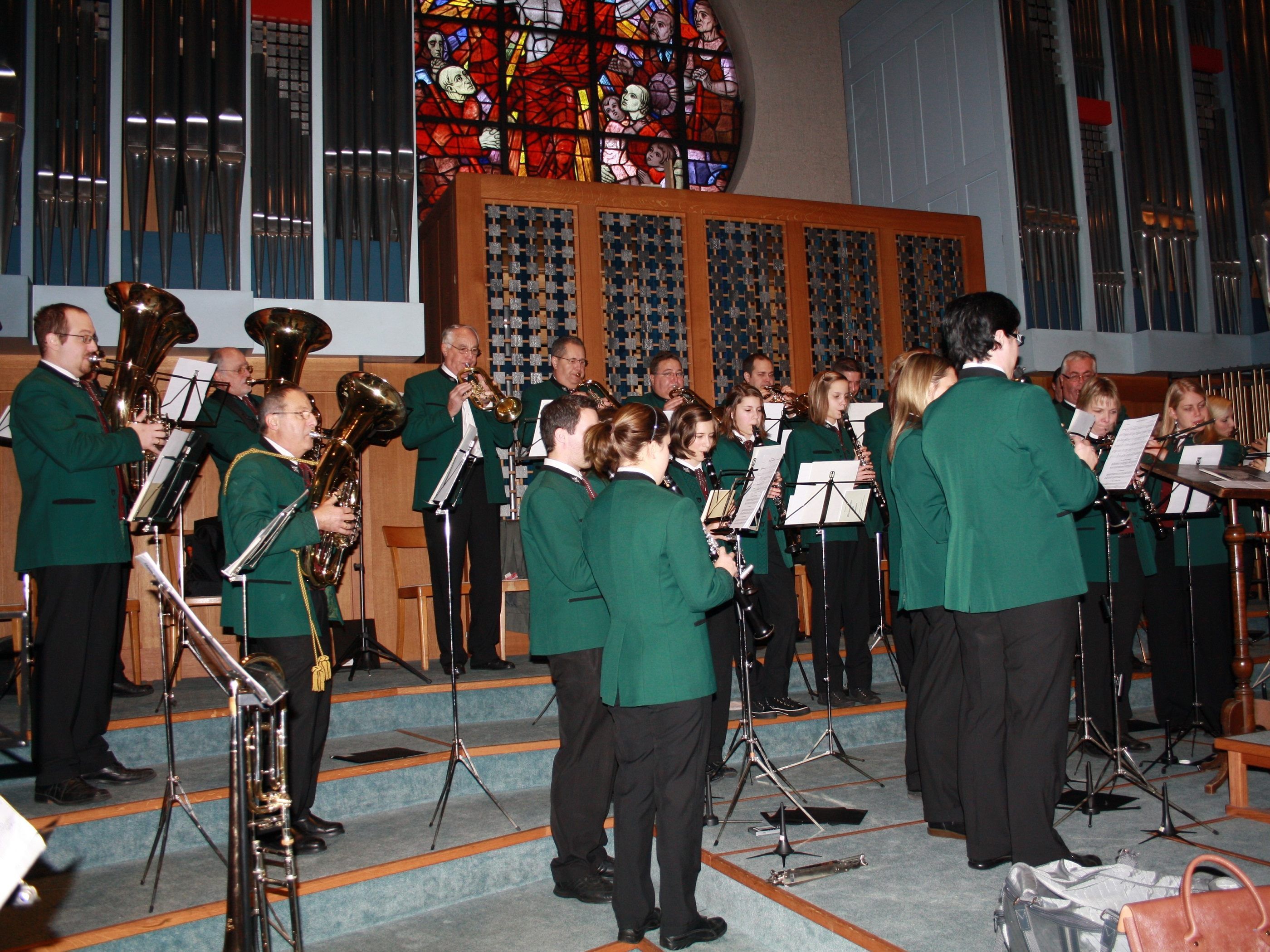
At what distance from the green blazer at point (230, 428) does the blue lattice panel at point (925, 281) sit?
5.16 metres

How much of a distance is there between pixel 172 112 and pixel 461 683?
4.37 metres

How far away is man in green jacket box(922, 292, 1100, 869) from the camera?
303cm

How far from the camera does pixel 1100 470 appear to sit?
14.4ft

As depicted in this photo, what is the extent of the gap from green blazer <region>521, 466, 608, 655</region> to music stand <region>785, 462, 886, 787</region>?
1.53 m

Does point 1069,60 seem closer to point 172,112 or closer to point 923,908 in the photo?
point 172,112

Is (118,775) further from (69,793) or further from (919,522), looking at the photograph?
(919,522)

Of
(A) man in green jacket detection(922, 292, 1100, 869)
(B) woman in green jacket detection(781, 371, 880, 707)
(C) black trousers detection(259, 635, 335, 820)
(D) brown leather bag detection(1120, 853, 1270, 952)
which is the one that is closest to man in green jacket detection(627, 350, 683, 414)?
(B) woman in green jacket detection(781, 371, 880, 707)

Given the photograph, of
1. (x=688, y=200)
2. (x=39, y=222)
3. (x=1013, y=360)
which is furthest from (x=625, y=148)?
(x=1013, y=360)

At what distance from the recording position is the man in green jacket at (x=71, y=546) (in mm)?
3885

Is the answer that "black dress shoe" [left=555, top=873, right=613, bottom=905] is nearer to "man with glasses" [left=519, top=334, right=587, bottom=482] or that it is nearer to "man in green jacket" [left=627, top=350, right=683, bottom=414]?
"man with glasses" [left=519, top=334, right=587, bottom=482]

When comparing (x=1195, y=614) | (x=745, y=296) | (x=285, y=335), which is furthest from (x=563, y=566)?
(x=745, y=296)

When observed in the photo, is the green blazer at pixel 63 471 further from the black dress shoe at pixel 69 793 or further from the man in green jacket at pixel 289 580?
the black dress shoe at pixel 69 793

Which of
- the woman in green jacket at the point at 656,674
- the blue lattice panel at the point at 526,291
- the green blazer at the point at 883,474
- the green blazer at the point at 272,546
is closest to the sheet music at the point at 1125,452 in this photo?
the green blazer at the point at 883,474

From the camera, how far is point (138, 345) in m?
4.66
